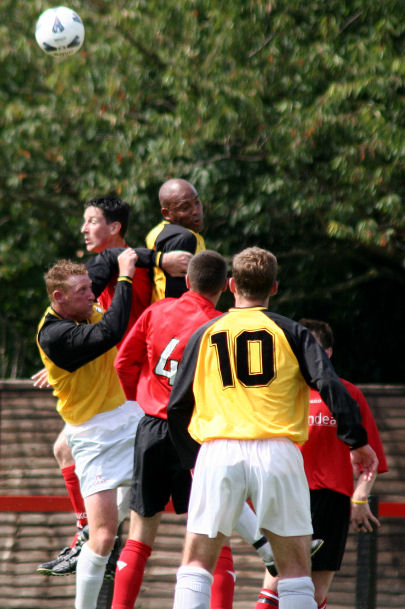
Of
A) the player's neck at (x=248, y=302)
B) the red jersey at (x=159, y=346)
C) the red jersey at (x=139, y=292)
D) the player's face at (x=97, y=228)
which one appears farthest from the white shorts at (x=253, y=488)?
the player's face at (x=97, y=228)

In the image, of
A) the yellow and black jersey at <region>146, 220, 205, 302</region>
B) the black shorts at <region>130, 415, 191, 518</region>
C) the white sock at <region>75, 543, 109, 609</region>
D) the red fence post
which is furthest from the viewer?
the red fence post

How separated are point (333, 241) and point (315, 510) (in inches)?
251

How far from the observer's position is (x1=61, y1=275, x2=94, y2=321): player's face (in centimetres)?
550

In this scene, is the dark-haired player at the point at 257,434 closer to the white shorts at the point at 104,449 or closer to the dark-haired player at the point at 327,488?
the dark-haired player at the point at 327,488

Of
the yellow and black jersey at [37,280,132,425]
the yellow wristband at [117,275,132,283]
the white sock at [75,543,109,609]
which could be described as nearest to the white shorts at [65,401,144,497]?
the yellow and black jersey at [37,280,132,425]

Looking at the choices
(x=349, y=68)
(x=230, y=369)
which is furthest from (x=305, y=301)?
(x=230, y=369)

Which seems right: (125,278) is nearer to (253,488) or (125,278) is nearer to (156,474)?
(156,474)

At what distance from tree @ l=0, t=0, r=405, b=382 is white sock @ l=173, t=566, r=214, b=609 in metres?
5.68

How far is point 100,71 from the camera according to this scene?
11.3 metres

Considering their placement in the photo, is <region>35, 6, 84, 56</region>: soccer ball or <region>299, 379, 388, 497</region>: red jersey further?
<region>35, 6, 84, 56</region>: soccer ball

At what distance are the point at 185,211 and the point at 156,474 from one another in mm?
1633

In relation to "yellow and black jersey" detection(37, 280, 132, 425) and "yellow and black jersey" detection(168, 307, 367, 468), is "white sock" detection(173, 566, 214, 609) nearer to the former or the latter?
"yellow and black jersey" detection(168, 307, 367, 468)

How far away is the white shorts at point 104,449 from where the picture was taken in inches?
215

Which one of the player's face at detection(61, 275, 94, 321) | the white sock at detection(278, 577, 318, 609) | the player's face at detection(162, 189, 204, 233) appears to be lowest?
the white sock at detection(278, 577, 318, 609)
